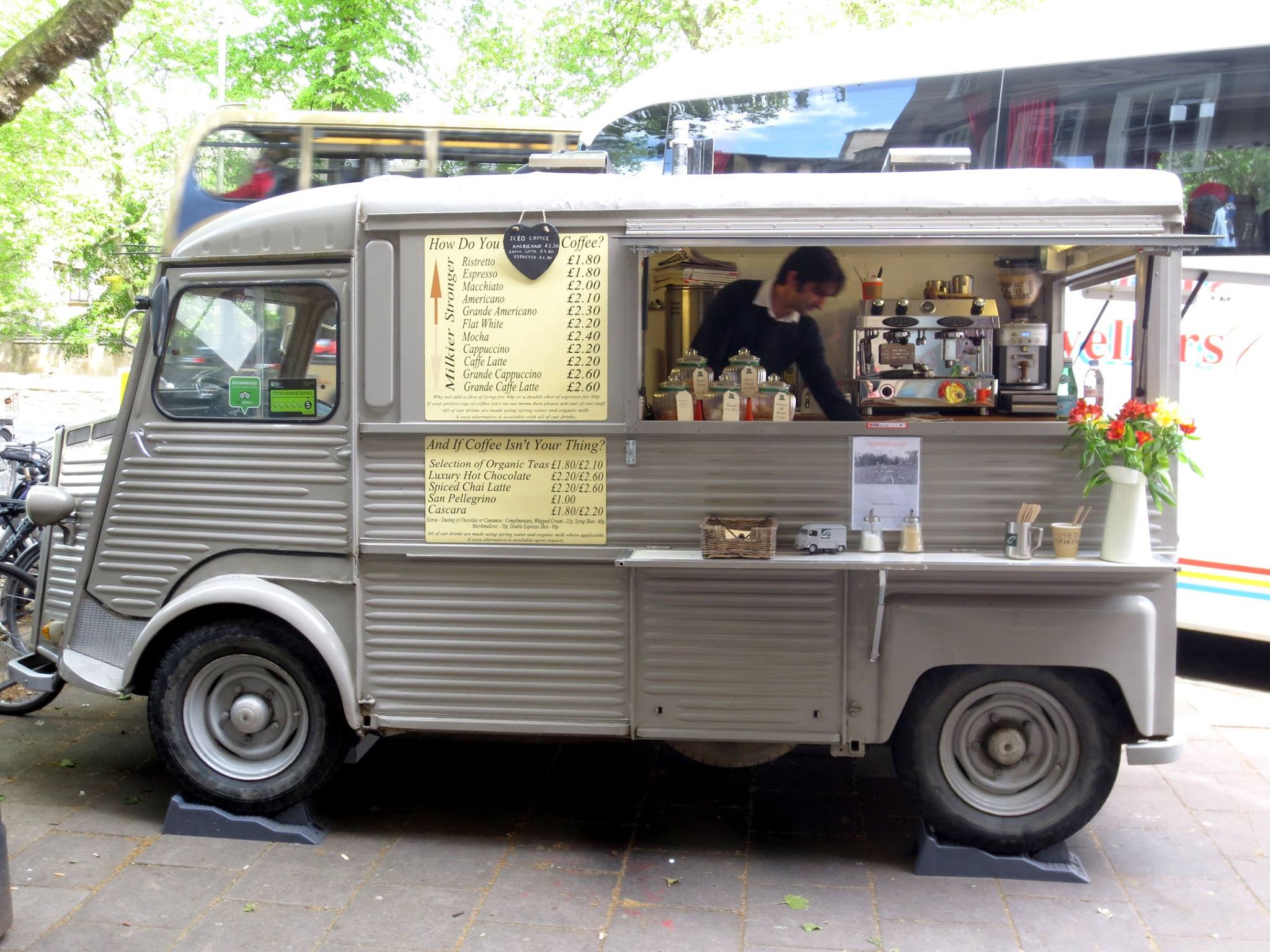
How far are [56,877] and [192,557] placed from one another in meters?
1.28

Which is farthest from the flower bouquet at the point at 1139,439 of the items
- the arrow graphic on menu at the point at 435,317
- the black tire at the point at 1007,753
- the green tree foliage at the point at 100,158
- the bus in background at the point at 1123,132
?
the green tree foliage at the point at 100,158

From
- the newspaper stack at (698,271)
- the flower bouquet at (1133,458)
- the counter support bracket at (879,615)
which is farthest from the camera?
the newspaper stack at (698,271)

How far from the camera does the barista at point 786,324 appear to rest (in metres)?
4.89

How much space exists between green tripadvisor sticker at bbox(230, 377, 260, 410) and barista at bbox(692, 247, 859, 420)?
1.85m

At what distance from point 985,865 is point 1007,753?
0.42 m

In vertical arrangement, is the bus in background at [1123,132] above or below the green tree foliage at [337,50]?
below

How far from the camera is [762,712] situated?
167 inches

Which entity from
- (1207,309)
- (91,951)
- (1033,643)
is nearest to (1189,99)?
(1207,309)

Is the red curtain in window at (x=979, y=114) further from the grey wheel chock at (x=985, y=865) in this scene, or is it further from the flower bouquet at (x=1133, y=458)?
the grey wheel chock at (x=985, y=865)

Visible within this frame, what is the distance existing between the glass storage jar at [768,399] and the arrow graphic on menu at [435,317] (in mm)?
1256

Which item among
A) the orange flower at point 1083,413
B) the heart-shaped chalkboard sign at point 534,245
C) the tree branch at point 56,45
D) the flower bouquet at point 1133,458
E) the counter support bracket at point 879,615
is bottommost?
the counter support bracket at point 879,615

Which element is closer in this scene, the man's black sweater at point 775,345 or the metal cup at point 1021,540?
the metal cup at point 1021,540

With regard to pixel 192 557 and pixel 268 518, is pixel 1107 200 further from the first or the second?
pixel 192 557

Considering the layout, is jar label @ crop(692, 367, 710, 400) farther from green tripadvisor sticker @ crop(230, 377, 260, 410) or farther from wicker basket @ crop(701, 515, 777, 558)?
green tripadvisor sticker @ crop(230, 377, 260, 410)
